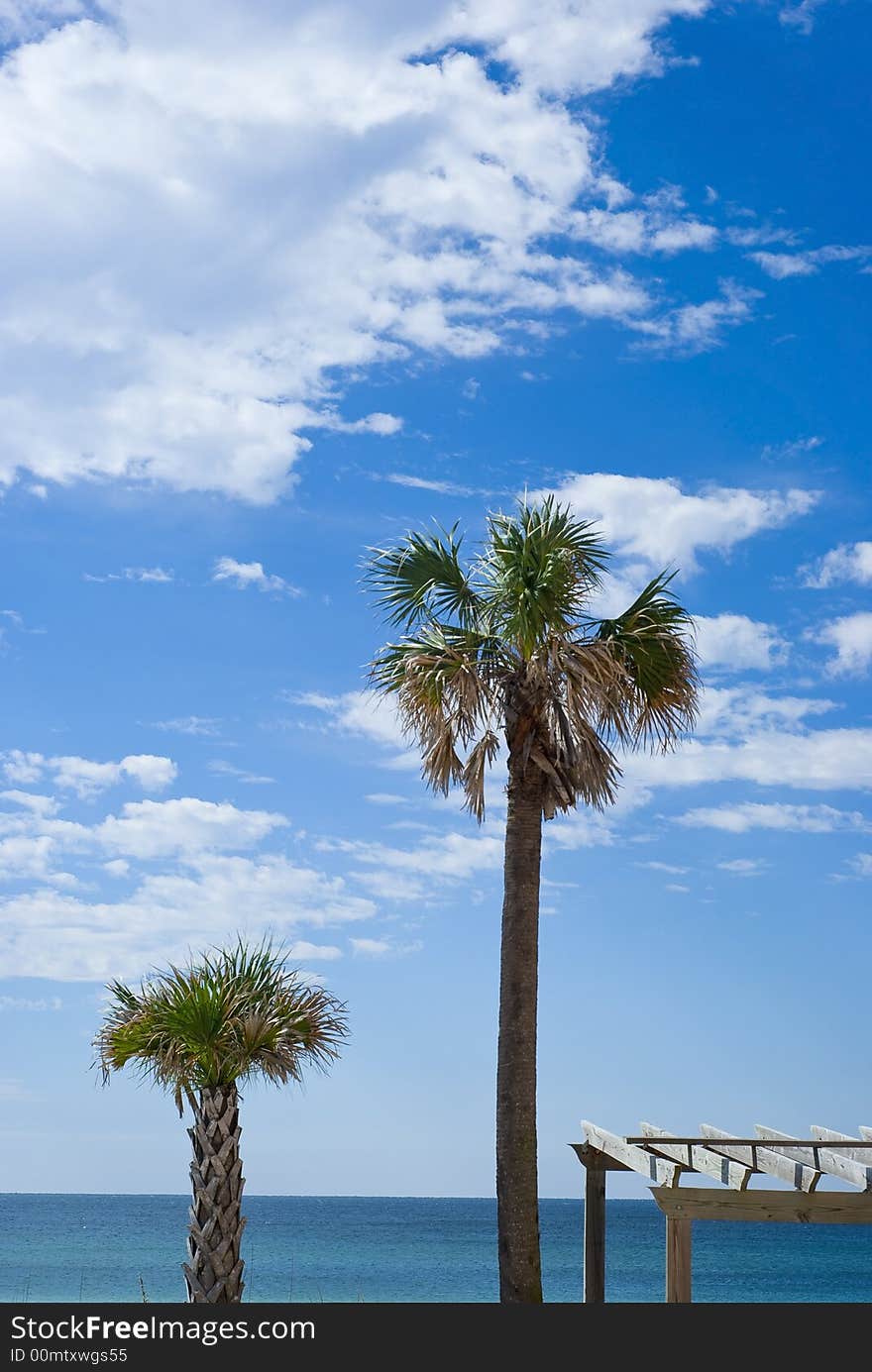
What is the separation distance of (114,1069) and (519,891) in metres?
4.53

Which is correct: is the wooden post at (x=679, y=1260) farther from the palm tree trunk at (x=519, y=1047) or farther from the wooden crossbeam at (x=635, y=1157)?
the palm tree trunk at (x=519, y=1047)

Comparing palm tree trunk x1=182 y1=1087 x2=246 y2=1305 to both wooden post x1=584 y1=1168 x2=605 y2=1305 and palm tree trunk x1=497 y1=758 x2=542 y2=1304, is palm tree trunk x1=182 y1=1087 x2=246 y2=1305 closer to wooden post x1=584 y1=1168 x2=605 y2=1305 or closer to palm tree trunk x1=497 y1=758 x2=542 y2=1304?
palm tree trunk x1=497 y1=758 x2=542 y2=1304

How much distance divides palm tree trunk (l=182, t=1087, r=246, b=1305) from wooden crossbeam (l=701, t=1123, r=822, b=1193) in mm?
4869

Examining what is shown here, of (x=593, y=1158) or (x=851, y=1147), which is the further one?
(x=593, y=1158)

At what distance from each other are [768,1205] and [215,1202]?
550 cm

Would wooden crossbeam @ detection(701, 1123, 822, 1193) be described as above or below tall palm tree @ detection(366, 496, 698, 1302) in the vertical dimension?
below

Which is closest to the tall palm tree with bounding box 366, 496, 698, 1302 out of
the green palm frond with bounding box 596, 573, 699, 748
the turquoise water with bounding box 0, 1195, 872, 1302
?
the green palm frond with bounding box 596, 573, 699, 748

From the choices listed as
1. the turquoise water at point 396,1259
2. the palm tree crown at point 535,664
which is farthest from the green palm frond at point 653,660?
the turquoise water at point 396,1259

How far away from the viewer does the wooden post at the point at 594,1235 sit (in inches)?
711

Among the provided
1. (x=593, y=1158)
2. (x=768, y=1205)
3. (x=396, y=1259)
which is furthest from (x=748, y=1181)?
(x=396, y=1259)

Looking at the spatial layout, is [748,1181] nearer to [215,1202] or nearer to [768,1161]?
[768,1161]

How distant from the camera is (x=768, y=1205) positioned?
13812 millimetres

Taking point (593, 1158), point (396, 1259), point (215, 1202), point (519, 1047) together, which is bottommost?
point (396, 1259)

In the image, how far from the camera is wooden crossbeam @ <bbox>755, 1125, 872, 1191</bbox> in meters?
13.6
